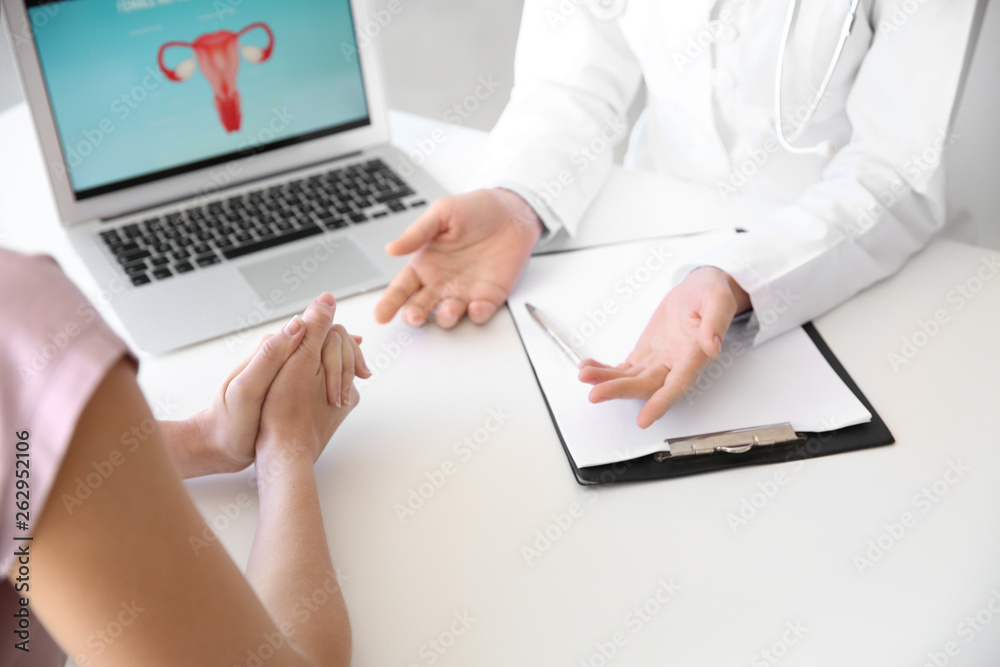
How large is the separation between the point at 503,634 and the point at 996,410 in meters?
0.51

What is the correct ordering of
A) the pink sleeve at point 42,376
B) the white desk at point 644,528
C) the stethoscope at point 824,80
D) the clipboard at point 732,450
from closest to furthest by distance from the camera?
the pink sleeve at point 42,376
the white desk at point 644,528
the clipboard at point 732,450
the stethoscope at point 824,80

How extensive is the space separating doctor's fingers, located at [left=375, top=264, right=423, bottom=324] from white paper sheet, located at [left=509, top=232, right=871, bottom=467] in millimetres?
116

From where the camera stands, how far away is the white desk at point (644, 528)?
604 mm

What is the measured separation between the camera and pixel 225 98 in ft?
3.69

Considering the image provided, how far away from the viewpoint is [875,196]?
100 cm

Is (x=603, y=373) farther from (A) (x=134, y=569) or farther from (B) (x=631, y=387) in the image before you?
(A) (x=134, y=569)

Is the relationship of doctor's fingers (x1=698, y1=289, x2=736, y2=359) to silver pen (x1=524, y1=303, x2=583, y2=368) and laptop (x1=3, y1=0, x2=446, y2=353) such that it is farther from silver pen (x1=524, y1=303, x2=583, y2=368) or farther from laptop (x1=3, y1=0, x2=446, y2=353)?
laptop (x1=3, y1=0, x2=446, y2=353)

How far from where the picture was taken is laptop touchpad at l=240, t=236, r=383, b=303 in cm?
99

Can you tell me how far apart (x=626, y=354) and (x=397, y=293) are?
0.27m

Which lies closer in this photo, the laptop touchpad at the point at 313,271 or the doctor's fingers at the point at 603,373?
the doctor's fingers at the point at 603,373

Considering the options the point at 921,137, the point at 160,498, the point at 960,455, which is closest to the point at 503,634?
the point at 160,498

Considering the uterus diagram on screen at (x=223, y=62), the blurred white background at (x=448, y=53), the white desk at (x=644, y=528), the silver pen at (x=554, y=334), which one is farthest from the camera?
the blurred white background at (x=448, y=53)

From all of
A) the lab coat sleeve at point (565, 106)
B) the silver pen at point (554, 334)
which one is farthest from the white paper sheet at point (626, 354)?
the lab coat sleeve at point (565, 106)

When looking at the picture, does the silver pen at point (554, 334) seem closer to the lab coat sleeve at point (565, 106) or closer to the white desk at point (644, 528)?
the white desk at point (644, 528)
